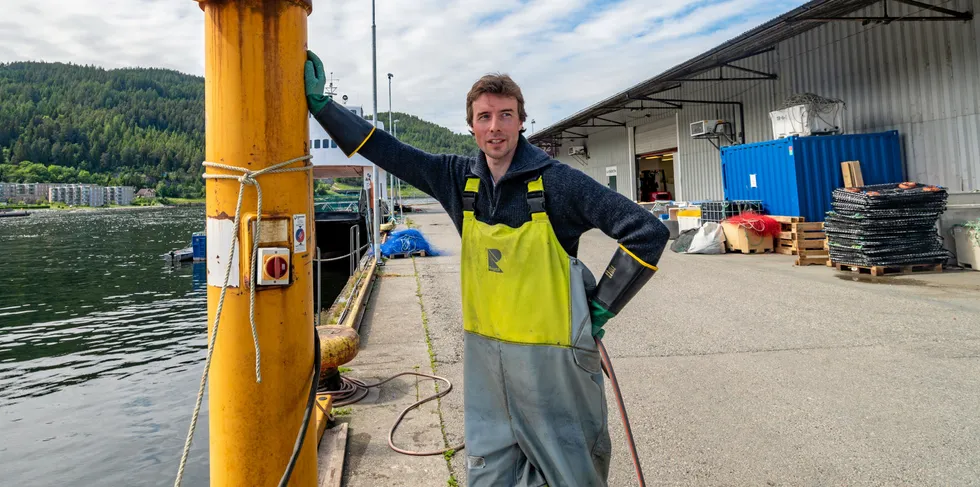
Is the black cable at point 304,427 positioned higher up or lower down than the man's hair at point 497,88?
lower down

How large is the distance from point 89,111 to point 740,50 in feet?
623

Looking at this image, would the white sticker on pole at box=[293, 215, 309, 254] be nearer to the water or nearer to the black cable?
the black cable

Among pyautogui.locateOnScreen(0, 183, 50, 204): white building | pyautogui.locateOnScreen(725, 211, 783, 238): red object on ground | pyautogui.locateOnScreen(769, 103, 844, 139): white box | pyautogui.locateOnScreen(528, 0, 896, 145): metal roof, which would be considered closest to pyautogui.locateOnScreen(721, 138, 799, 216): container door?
pyautogui.locateOnScreen(725, 211, 783, 238): red object on ground

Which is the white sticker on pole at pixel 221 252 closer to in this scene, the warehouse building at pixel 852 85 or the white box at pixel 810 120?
the warehouse building at pixel 852 85

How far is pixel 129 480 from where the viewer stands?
18.1ft

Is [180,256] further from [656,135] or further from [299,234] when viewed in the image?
[299,234]

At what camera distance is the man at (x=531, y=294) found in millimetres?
1880

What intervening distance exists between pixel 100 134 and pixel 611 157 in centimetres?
16626

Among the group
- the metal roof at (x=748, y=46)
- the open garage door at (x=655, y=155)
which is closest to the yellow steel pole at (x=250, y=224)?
the metal roof at (x=748, y=46)

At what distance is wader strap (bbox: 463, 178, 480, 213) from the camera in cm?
207

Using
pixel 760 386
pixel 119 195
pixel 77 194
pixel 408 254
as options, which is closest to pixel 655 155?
pixel 408 254

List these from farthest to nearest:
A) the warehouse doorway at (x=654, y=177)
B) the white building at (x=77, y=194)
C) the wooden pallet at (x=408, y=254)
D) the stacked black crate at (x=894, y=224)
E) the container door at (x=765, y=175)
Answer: the white building at (x=77, y=194) → the warehouse doorway at (x=654, y=177) → the wooden pallet at (x=408, y=254) → the container door at (x=765, y=175) → the stacked black crate at (x=894, y=224)

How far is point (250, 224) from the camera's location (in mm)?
1778

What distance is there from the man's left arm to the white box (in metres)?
12.5
